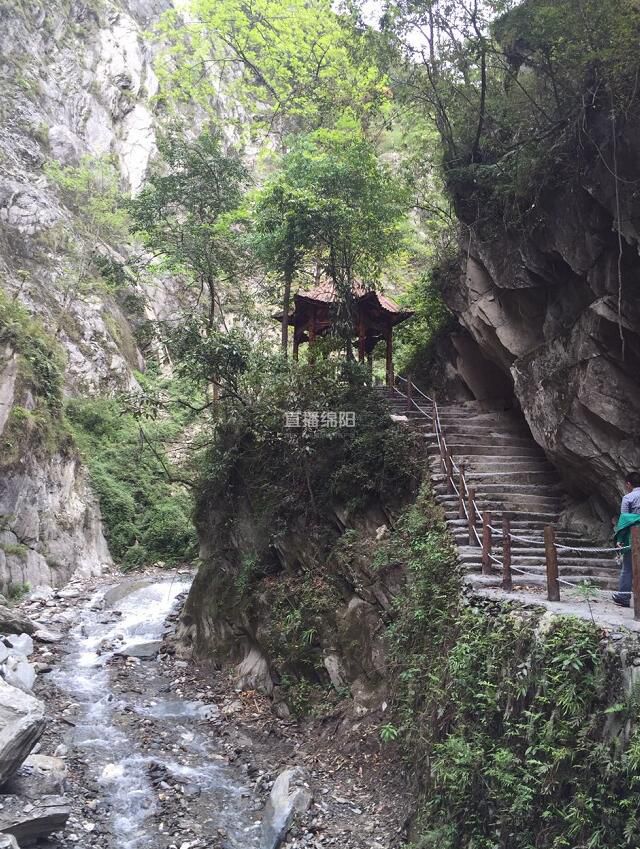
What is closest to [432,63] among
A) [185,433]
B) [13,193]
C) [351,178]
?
[351,178]

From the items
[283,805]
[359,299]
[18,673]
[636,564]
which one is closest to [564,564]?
[636,564]

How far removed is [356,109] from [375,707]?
16379 millimetres

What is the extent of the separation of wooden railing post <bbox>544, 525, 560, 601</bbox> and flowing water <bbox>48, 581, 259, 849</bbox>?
4.65 metres

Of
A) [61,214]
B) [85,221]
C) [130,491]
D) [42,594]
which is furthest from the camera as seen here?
[85,221]

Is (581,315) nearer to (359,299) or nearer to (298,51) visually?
(359,299)

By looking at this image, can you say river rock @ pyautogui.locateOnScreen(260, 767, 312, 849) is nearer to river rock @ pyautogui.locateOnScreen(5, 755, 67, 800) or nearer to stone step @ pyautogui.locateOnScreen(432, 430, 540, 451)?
river rock @ pyautogui.locateOnScreen(5, 755, 67, 800)

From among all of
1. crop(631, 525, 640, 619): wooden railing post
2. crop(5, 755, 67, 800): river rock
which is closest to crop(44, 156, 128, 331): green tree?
crop(5, 755, 67, 800): river rock

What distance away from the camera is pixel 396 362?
73.8 ft

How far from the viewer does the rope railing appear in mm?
6094

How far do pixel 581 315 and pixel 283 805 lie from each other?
841cm

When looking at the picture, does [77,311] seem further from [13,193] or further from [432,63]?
[432,63]

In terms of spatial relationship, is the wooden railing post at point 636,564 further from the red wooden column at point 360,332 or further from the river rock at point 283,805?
the red wooden column at point 360,332

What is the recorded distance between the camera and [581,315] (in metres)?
9.67

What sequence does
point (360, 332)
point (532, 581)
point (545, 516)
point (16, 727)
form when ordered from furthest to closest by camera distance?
point (360, 332) < point (545, 516) < point (532, 581) < point (16, 727)
